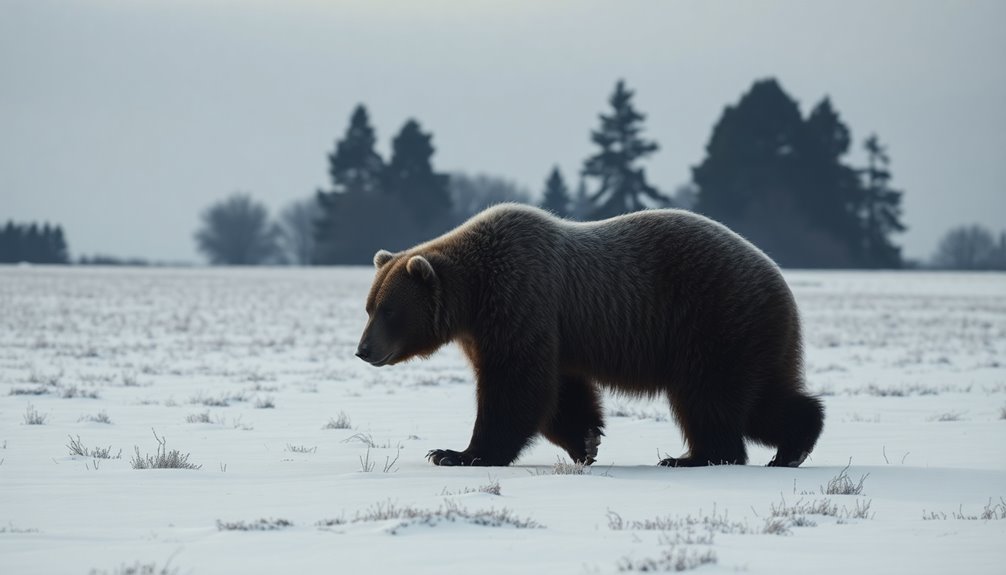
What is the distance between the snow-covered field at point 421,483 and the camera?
4742 mm

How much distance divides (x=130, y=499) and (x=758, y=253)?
465 centimetres

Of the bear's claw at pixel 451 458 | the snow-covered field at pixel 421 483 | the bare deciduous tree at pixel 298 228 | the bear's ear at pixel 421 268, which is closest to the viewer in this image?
the snow-covered field at pixel 421 483

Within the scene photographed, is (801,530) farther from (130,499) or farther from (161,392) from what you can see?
(161,392)

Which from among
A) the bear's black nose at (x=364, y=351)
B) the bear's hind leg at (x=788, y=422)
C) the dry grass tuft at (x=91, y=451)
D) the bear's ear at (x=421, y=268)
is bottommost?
the dry grass tuft at (x=91, y=451)

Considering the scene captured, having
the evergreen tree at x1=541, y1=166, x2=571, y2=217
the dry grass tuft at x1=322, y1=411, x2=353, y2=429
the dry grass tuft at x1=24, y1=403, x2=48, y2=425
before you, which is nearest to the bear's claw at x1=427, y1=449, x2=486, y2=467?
the dry grass tuft at x1=322, y1=411, x2=353, y2=429

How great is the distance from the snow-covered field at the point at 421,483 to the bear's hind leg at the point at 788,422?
179 millimetres

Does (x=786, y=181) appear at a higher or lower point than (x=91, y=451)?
higher

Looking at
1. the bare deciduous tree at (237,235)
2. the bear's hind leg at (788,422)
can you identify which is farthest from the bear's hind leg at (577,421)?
the bare deciduous tree at (237,235)

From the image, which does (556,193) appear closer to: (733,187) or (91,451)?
(733,187)

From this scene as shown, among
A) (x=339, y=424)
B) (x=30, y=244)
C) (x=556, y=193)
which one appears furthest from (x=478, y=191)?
(x=339, y=424)

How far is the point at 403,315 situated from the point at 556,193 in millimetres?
91138

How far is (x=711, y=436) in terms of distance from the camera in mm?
8000

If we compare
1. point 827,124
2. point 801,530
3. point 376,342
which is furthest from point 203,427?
point 827,124

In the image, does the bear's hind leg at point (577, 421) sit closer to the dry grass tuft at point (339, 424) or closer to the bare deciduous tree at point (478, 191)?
the dry grass tuft at point (339, 424)
